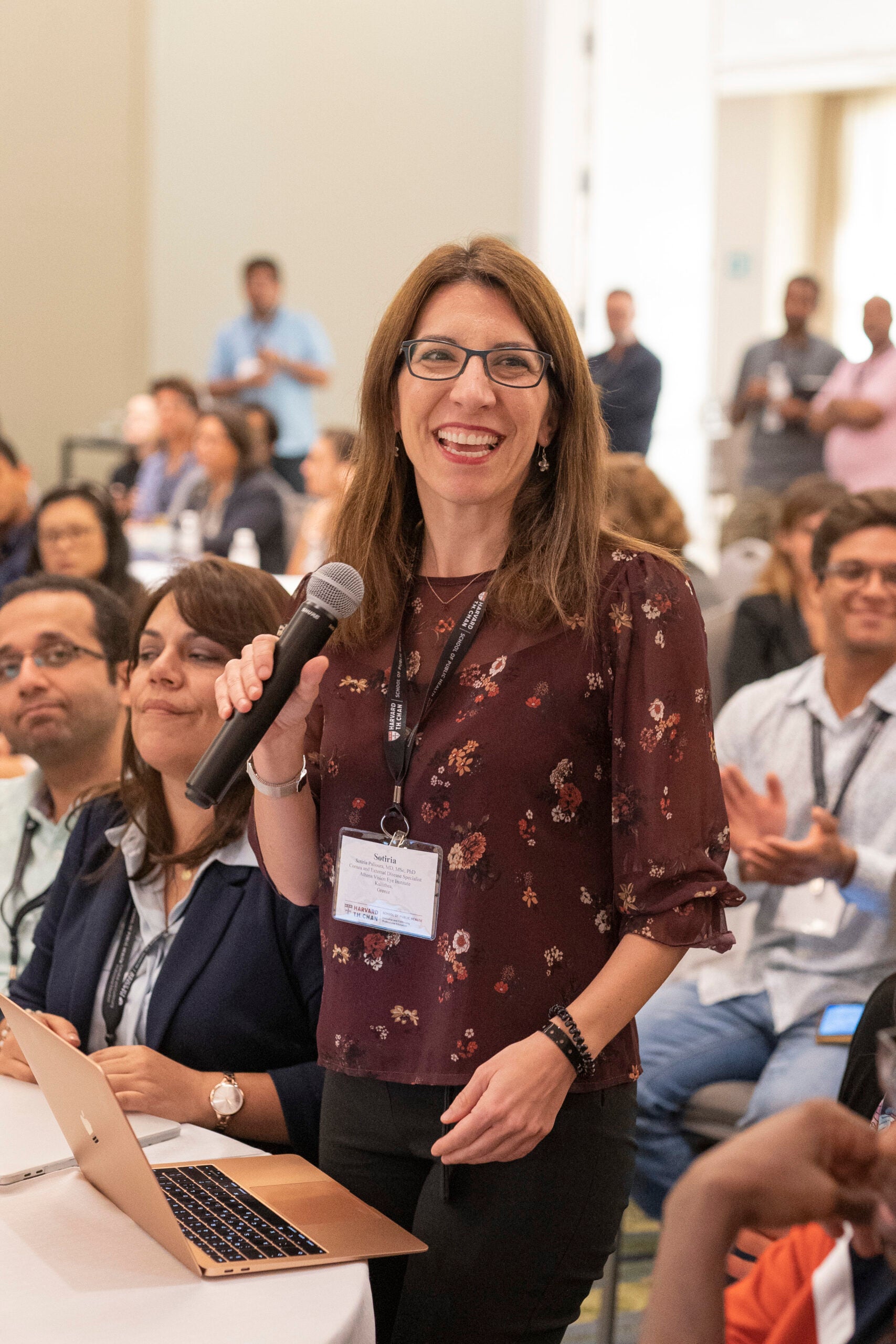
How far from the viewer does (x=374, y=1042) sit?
4.56 feet

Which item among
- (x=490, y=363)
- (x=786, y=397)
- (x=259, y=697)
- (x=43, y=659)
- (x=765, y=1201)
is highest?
(x=786, y=397)

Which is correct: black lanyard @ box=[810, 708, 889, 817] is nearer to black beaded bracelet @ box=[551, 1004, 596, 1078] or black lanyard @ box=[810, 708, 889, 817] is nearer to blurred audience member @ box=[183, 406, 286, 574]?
black beaded bracelet @ box=[551, 1004, 596, 1078]

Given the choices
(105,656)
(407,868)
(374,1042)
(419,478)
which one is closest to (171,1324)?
(374,1042)

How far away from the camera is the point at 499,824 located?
1337 mm

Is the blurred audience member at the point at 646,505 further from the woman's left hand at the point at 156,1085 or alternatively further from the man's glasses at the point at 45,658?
the woman's left hand at the point at 156,1085

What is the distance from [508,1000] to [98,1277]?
0.44m

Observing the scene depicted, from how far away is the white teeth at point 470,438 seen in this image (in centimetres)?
142

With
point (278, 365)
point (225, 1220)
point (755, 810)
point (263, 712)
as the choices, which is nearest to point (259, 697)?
point (263, 712)

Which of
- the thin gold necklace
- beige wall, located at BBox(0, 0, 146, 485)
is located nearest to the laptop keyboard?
the thin gold necklace

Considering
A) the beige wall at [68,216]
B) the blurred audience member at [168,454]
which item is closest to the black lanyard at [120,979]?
the blurred audience member at [168,454]

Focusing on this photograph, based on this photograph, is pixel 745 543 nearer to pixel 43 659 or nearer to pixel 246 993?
pixel 43 659

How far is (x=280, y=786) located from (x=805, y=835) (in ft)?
5.12

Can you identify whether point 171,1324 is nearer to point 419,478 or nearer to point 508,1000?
point 508,1000

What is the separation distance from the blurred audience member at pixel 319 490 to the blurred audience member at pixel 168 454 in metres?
0.87
